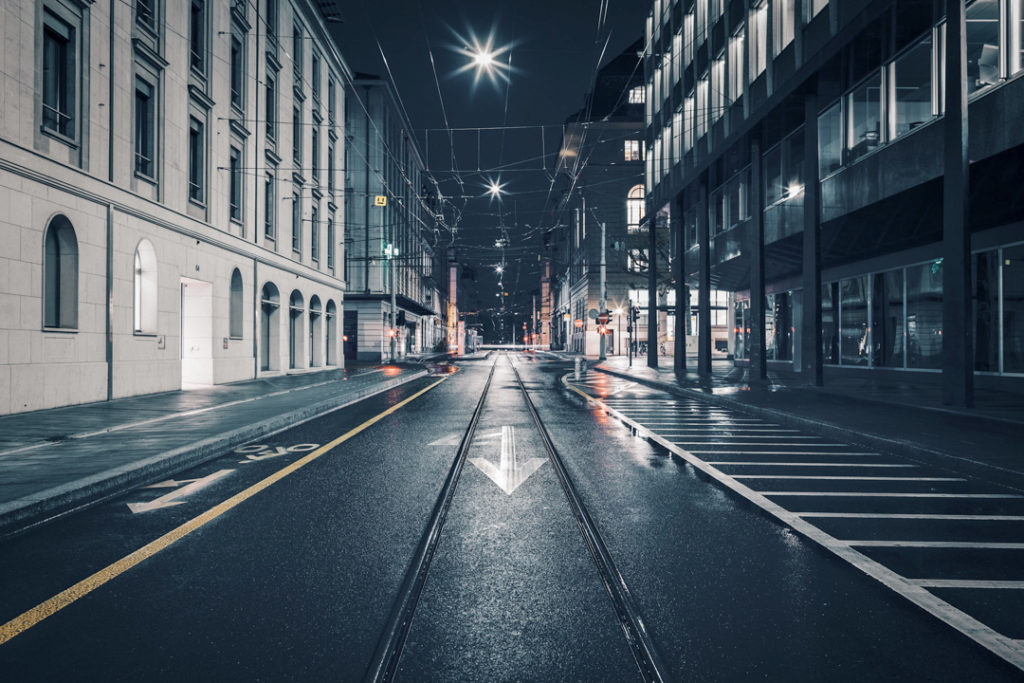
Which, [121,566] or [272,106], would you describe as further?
[272,106]

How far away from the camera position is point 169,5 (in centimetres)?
1752

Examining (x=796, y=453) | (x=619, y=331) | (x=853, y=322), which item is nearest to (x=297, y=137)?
(x=853, y=322)

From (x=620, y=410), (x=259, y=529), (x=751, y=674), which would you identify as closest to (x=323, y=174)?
(x=620, y=410)

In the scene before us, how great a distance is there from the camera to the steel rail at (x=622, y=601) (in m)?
2.99

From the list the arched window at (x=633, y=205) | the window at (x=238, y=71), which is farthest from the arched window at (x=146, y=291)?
the arched window at (x=633, y=205)

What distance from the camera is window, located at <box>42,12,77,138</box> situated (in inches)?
522

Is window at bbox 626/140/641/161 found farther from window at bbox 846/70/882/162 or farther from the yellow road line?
the yellow road line

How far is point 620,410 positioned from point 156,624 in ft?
38.0

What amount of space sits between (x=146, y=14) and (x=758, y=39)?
60.5 ft

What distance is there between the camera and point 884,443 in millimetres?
8984

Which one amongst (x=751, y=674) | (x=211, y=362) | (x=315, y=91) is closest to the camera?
(x=751, y=674)

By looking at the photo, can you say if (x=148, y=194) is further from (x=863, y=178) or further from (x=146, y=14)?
(x=863, y=178)

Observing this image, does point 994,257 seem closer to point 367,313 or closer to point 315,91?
point 315,91

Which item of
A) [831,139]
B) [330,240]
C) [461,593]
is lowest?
[461,593]
